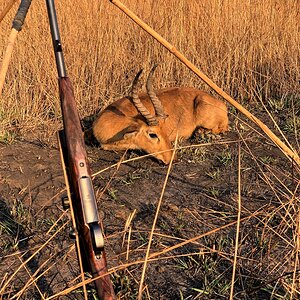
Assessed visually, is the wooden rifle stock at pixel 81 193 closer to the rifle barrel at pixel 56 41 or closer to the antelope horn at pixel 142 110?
the rifle barrel at pixel 56 41

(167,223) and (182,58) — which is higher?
(182,58)

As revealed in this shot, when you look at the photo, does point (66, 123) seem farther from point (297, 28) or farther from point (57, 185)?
point (297, 28)

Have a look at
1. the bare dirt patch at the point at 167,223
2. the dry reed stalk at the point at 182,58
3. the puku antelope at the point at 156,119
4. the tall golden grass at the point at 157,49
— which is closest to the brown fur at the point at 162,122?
the puku antelope at the point at 156,119

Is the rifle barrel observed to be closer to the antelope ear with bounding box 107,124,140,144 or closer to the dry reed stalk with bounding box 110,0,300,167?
the dry reed stalk with bounding box 110,0,300,167

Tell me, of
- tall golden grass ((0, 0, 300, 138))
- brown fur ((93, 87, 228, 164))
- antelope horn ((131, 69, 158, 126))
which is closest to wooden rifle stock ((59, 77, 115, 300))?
brown fur ((93, 87, 228, 164))

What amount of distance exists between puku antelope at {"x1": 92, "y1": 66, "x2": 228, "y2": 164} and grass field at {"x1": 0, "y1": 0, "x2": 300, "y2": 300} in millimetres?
259

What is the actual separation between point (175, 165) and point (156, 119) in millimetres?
815

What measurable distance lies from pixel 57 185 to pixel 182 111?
234 centimetres

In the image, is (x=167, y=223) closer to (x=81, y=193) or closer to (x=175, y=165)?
(x=175, y=165)

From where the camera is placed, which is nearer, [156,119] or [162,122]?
[156,119]

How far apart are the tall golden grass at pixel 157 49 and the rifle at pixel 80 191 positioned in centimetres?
407

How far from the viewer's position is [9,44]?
126 centimetres

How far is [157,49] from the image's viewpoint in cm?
618

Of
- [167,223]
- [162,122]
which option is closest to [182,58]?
[167,223]
